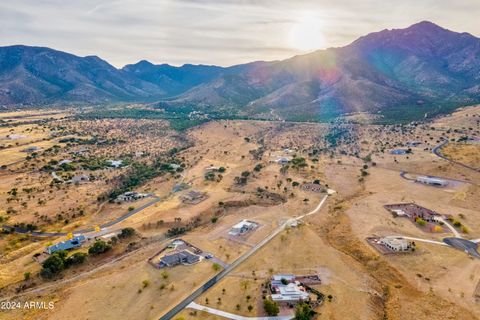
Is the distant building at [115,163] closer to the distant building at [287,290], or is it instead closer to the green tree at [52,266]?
the green tree at [52,266]

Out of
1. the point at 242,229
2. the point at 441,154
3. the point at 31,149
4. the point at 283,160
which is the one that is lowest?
the point at 242,229

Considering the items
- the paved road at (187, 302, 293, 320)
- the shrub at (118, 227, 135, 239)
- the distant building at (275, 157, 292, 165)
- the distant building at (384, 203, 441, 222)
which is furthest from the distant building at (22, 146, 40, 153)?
the distant building at (384, 203, 441, 222)

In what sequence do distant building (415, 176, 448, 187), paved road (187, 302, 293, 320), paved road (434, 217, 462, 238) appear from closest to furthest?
paved road (187, 302, 293, 320) → paved road (434, 217, 462, 238) → distant building (415, 176, 448, 187)

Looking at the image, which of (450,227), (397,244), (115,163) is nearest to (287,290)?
(397,244)

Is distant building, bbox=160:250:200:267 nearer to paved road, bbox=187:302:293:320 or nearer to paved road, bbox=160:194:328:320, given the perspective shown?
paved road, bbox=160:194:328:320

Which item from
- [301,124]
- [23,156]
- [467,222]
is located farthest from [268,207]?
[301,124]

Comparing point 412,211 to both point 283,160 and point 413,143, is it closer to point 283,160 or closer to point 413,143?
point 283,160
